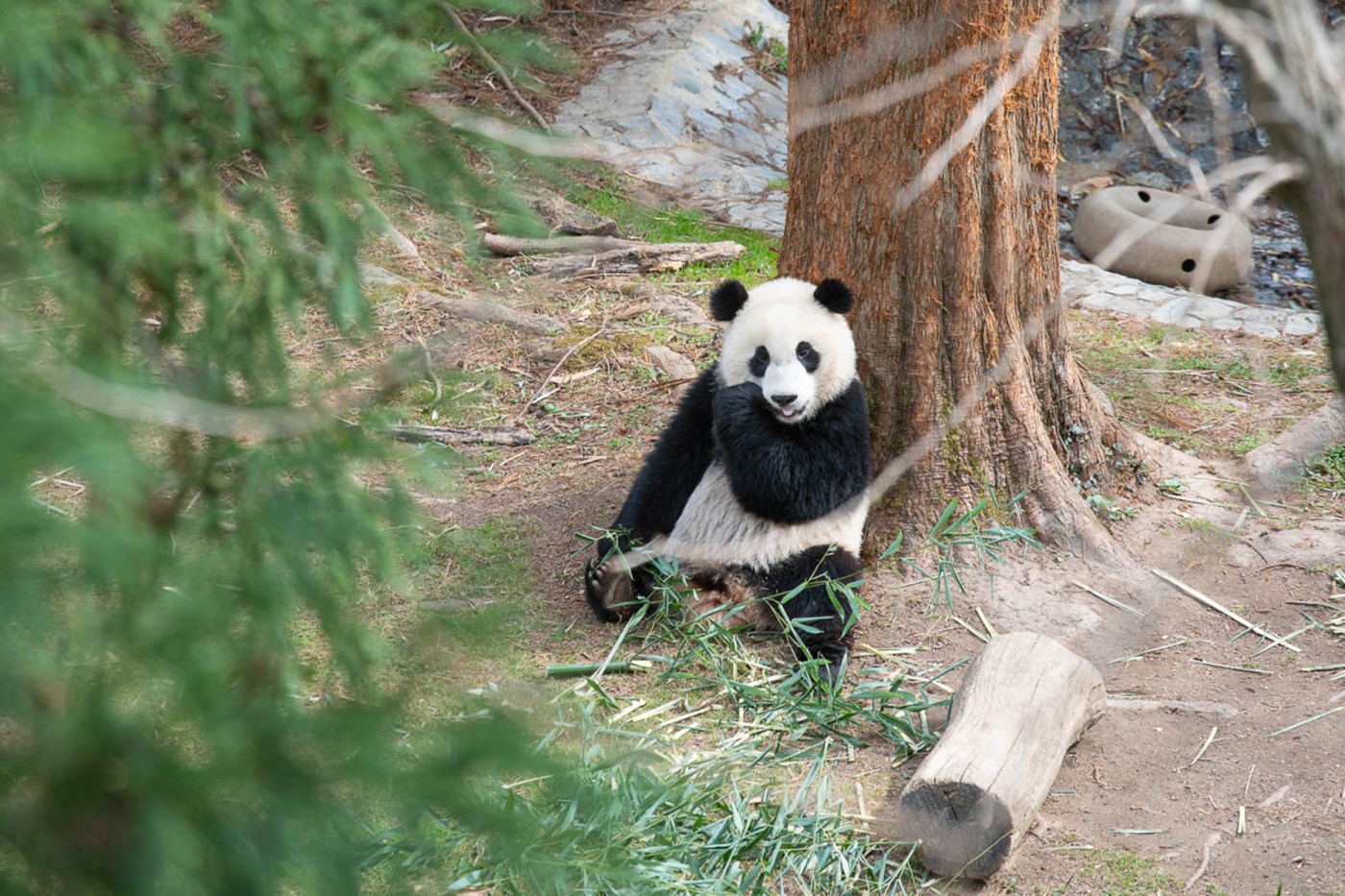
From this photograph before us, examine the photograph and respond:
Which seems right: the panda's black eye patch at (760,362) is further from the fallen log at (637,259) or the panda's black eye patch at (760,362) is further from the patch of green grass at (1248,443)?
the fallen log at (637,259)

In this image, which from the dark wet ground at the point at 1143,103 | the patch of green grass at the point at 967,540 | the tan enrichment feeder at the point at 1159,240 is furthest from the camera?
the dark wet ground at the point at 1143,103

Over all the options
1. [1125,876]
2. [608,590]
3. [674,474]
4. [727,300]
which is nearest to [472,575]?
[608,590]

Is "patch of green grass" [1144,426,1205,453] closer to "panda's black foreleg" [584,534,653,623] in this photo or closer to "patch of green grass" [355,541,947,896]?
"patch of green grass" [355,541,947,896]

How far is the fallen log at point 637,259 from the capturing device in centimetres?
712

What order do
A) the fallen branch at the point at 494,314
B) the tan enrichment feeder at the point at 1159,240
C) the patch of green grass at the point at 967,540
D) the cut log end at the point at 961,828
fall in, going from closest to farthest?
the cut log end at the point at 961,828
the patch of green grass at the point at 967,540
the fallen branch at the point at 494,314
the tan enrichment feeder at the point at 1159,240

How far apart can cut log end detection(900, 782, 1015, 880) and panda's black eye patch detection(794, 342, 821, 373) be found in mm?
1615

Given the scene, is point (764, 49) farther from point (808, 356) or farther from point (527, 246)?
point (808, 356)

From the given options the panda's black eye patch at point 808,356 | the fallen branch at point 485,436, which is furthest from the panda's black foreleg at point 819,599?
the fallen branch at point 485,436

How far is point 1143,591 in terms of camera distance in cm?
418

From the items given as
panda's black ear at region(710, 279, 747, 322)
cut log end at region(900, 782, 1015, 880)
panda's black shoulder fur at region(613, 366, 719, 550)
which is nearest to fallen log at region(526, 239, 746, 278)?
panda's black shoulder fur at region(613, 366, 719, 550)

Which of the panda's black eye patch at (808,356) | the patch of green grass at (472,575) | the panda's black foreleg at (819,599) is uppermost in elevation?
the panda's black eye patch at (808,356)

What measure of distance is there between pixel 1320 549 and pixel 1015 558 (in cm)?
124

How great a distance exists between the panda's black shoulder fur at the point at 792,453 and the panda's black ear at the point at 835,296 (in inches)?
12.3

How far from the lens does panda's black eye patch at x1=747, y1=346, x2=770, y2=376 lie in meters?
4.06
